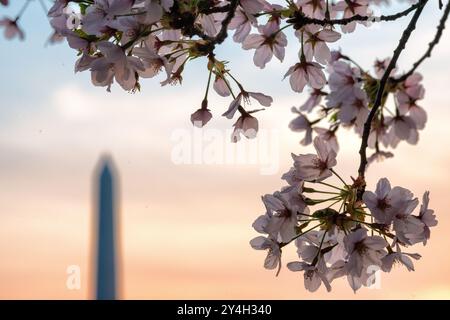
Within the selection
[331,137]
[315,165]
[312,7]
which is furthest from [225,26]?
[331,137]

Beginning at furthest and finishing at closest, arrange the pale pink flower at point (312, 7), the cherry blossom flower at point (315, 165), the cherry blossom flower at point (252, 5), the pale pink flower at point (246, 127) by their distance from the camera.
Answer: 1. the pale pink flower at point (312, 7)
2. the pale pink flower at point (246, 127)
3. the cherry blossom flower at point (315, 165)
4. the cherry blossom flower at point (252, 5)

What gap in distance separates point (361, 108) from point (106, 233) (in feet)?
47.9

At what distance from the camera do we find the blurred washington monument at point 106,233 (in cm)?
1764

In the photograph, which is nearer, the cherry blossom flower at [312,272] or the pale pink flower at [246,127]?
the cherry blossom flower at [312,272]

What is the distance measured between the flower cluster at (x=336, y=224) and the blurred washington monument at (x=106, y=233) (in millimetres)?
15431

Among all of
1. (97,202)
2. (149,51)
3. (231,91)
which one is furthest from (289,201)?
(97,202)

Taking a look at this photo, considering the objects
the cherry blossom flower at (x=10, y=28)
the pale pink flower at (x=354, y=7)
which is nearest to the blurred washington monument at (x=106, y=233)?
the cherry blossom flower at (x=10, y=28)

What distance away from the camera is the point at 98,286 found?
1850 centimetres

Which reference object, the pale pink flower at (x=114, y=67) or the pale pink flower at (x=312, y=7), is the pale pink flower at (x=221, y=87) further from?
the pale pink flower at (x=312, y=7)

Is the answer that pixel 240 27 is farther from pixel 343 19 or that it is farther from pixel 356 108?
pixel 356 108

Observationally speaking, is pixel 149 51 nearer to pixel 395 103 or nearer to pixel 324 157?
pixel 324 157

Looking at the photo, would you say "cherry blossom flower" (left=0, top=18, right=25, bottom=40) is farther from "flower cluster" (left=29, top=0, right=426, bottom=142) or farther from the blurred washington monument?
the blurred washington monument

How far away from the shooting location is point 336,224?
2129 millimetres
